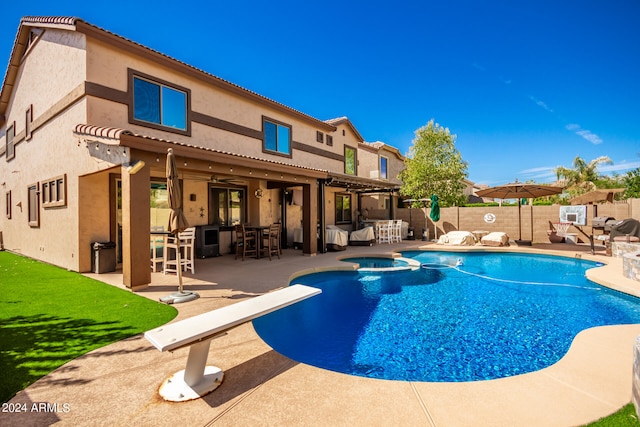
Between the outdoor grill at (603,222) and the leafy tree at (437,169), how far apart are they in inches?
289

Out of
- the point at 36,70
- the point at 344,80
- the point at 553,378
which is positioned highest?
the point at 344,80

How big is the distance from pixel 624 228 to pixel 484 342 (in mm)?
10572

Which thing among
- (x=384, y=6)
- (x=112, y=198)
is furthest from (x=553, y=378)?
(x=384, y=6)

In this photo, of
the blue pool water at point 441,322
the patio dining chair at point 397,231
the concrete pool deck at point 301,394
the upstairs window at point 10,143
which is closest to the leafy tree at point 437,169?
the patio dining chair at point 397,231

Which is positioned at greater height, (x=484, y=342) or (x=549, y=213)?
(x=549, y=213)

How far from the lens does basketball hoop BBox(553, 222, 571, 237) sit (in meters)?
13.9

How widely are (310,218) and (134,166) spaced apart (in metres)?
6.38

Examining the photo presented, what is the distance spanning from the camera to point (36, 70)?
10.3m

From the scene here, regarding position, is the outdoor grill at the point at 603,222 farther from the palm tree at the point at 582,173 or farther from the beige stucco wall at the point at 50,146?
the palm tree at the point at 582,173

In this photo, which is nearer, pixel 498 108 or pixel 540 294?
pixel 540 294

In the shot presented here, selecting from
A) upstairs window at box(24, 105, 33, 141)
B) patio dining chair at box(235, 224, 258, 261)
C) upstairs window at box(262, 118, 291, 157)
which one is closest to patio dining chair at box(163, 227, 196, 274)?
patio dining chair at box(235, 224, 258, 261)

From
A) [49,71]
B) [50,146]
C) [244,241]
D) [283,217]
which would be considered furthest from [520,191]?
[49,71]

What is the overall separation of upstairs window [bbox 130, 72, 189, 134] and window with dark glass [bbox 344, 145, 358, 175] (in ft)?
33.6

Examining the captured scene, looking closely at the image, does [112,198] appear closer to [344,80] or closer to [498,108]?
[344,80]
